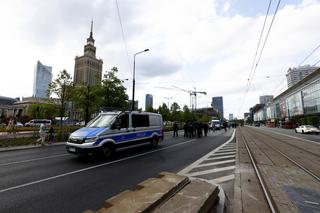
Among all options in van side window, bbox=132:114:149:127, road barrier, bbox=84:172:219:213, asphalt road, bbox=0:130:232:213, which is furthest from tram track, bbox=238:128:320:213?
van side window, bbox=132:114:149:127

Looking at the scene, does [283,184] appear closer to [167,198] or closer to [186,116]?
[167,198]

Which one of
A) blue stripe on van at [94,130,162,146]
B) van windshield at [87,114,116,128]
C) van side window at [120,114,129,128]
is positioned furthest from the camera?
van side window at [120,114,129,128]

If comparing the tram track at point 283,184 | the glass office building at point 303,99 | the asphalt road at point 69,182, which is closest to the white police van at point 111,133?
the asphalt road at point 69,182

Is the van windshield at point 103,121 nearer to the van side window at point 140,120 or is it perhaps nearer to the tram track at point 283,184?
the van side window at point 140,120

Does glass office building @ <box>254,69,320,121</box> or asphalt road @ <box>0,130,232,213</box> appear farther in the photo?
glass office building @ <box>254,69,320,121</box>

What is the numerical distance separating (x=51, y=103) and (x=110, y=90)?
26.5ft

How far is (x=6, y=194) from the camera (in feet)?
15.8

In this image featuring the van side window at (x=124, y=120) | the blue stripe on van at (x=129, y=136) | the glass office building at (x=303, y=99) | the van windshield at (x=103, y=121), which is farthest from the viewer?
the glass office building at (x=303, y=99)

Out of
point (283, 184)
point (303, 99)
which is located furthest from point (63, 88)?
point (303, 99)

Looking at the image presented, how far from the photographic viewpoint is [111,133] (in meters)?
9.41

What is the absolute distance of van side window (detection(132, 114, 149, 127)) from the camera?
1128 cm

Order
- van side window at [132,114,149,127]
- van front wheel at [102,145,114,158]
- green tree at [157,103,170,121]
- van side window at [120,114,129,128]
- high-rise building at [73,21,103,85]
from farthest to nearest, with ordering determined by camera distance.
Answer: high-rise building at [73,21,103,85] < green tree at [157,103,170,121] < van side window at [132,114,149,127] < van side window at [120,114,129,128] < van front wheel at [102,145,114,158]

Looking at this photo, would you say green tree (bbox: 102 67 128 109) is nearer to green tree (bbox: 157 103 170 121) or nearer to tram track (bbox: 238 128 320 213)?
tram track (bbox: 238 128 320 213)

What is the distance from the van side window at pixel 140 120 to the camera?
37.0 ft
